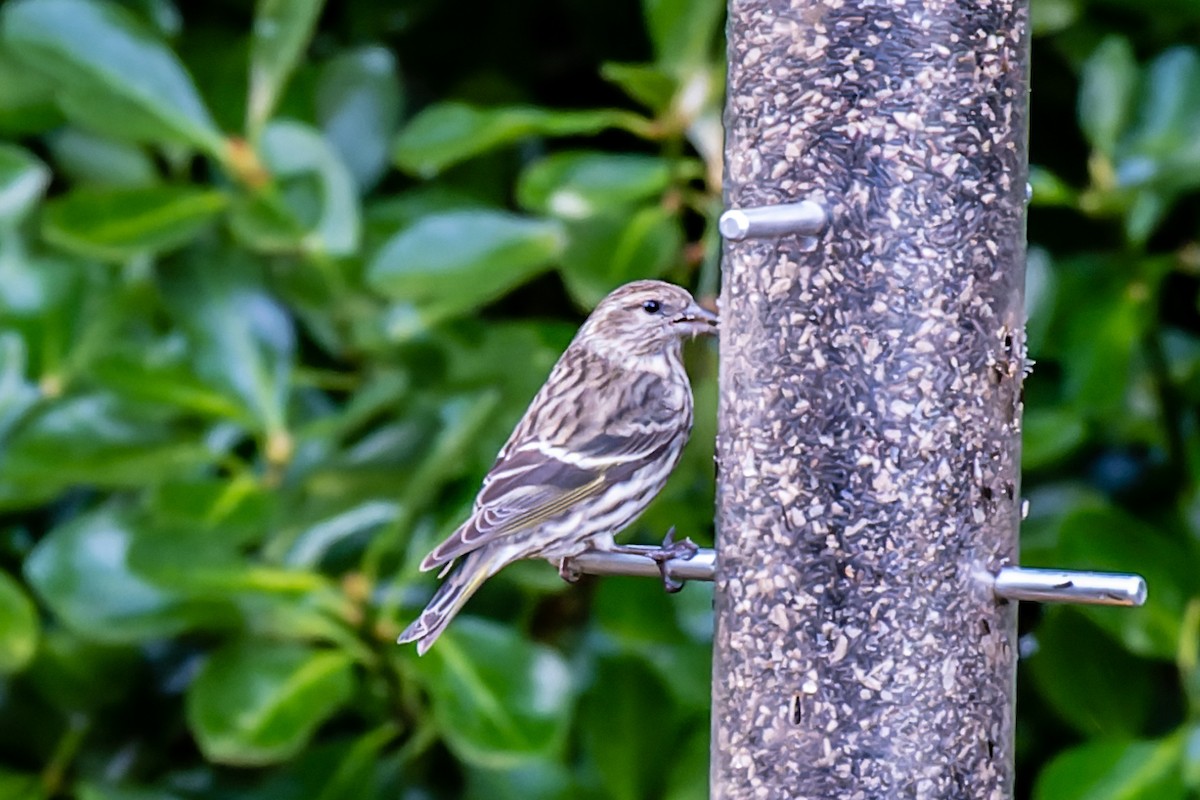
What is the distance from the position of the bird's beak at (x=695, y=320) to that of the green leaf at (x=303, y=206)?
Result: 60 cm

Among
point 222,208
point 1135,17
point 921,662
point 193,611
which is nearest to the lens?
point 921,662

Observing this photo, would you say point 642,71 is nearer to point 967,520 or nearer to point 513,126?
point 513,126

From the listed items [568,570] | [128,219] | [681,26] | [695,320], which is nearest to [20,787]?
[128,219]

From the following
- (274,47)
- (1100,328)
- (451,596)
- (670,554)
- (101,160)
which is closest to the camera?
(670,554)

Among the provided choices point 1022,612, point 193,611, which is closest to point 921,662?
point 1022,612

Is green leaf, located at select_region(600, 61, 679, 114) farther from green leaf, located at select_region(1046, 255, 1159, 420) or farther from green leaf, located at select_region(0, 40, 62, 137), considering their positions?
green leaf, located at select_region(0, 40, 62, 137)

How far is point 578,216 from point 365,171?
67cm

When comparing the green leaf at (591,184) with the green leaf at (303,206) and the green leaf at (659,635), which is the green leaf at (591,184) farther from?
the green leaf at (659,635)

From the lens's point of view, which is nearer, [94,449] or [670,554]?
[670,554]

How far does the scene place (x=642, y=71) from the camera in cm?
327

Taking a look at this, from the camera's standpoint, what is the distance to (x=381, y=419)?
11.7ft

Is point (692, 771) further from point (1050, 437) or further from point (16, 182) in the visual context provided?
point (16, 182)

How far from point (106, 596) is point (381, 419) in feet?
1.98

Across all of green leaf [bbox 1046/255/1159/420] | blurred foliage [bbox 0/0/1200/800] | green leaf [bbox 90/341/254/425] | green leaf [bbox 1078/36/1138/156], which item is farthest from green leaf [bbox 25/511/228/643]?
green leaf [bbox 1078/36/1138/156]
